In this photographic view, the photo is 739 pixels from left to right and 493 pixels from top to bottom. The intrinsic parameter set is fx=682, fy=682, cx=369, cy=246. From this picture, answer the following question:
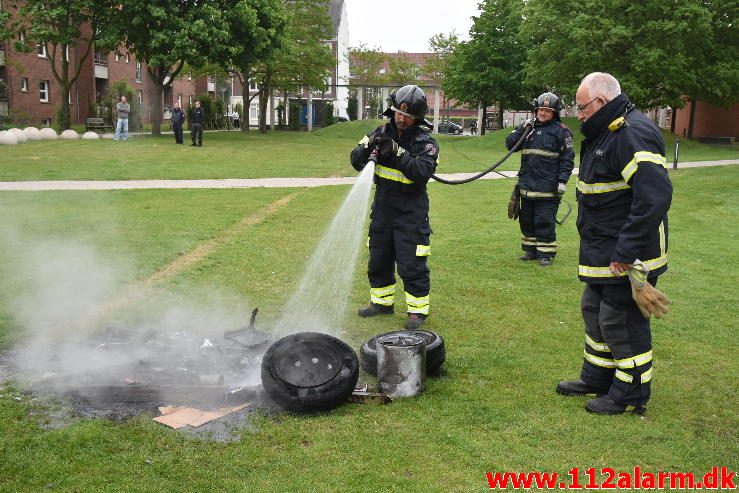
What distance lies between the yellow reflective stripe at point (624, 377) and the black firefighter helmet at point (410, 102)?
2.66 meters

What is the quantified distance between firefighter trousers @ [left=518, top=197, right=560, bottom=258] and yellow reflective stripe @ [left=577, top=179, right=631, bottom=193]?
14.5ft

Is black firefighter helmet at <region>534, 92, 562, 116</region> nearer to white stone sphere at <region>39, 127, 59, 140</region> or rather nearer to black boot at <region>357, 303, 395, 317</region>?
black boot at <region>357, 303, 395, 317</region>

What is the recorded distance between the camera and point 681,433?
4.12 m

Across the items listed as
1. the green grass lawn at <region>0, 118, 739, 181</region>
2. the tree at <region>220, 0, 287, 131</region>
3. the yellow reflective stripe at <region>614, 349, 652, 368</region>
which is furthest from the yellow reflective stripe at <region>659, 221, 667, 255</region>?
the tree at <region>220, 0, 287, 131</region>

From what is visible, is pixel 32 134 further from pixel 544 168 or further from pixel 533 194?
pixel 544 168

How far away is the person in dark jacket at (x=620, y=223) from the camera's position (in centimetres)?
403

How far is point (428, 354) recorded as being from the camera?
488cm

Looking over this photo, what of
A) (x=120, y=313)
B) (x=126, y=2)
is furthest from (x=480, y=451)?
(x=126, y=2)

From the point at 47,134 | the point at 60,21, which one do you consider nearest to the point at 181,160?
the point at 47,134

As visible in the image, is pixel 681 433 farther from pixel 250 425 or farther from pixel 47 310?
pixel 47 310

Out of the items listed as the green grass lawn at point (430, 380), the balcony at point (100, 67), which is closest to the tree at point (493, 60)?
the balcony at point (100, 67)

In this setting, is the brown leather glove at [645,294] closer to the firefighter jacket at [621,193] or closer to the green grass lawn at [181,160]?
the firefighter jacket at [621,193]

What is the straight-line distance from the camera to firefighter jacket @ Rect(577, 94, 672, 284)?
3996 millimetres

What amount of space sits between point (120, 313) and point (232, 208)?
6793mm
